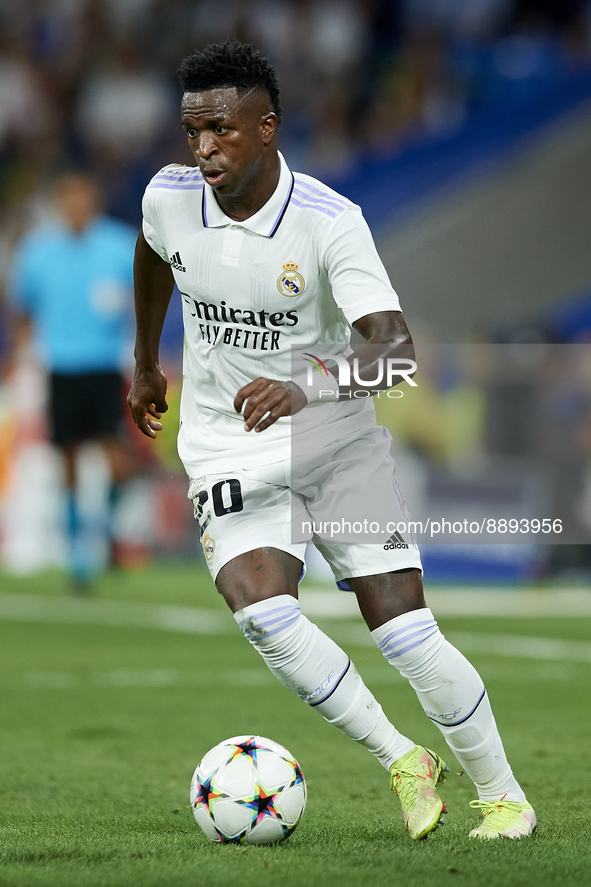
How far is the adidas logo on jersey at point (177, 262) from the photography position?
3660 millimetres

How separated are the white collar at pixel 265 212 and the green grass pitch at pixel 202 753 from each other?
1634mm

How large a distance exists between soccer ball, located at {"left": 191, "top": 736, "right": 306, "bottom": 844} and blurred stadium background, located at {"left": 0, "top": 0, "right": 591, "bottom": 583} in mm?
6107

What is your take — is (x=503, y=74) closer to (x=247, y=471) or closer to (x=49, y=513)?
(x=49, y=513)

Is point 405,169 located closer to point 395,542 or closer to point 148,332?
point 148,332

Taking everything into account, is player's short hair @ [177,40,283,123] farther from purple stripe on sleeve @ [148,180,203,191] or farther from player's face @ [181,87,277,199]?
purple stripe on sleeve @ [148,180,203,191]

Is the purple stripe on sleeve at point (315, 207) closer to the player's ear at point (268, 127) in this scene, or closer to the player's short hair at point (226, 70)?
the player's ear at point (268, 127)

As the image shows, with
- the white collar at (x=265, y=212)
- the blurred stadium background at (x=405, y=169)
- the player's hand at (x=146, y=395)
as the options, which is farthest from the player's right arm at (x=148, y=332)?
the blurred stadium background at (x=405, y=169)

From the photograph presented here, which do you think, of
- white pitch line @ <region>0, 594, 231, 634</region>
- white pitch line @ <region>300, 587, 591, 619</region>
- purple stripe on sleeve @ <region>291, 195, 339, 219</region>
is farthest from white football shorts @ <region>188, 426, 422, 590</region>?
white pitch line @ <region>300, 587, 591, 619</region>

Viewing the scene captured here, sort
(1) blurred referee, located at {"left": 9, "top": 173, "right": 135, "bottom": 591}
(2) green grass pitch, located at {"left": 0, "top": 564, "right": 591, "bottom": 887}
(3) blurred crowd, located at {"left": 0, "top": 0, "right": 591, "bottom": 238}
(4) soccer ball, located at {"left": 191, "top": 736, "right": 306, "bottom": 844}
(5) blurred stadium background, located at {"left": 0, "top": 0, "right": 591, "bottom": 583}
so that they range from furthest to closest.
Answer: (3) blurred crowd, located at {"left": 0, "top": 0, "right": 591, "bottom": 238}, (5) blurred stadium background, located at {"left": 0, "top": 0, "right": 591, "bottom": 583}, (1) blurred referee, located at {"left": 9, "top": 173, "right": 135, "bottom": 591}, (4) soccer ball, located at {"left": 191, "top": 736, "right": 306, "bottom": 844}, (2) green grass pitch, located at {"left": 0, "top": 564, "right": 591, "bottom": 887}

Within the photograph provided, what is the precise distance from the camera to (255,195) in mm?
3559

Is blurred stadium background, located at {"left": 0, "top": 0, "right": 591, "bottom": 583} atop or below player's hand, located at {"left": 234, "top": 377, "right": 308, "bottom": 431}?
atop

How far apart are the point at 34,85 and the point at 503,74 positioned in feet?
18.4

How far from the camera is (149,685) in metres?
6.33

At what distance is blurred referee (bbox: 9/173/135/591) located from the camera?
9.30 meters
